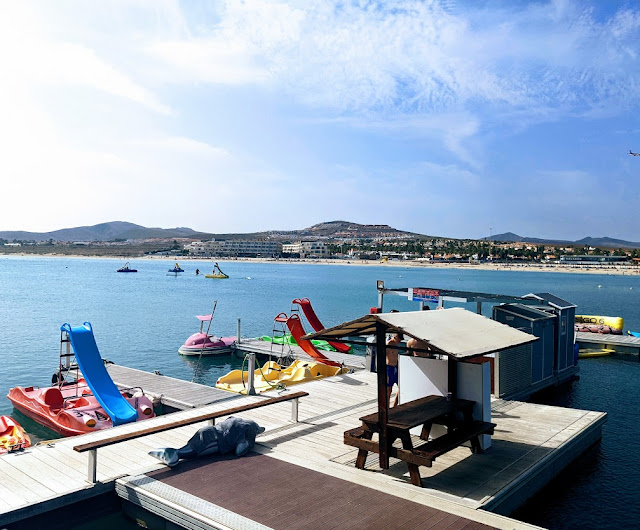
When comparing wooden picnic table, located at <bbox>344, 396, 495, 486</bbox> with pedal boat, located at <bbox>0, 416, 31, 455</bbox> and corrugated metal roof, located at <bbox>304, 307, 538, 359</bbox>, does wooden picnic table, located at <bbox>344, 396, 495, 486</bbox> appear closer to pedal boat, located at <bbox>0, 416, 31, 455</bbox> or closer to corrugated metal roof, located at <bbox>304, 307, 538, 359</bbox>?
corrugated metal roof, located at <bbox>304, 307, 538, 359</bbox>

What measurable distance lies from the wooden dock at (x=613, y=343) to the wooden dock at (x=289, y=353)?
12.2 metres

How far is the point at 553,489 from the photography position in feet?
31.4

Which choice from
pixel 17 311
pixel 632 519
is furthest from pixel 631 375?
pixel 17 311

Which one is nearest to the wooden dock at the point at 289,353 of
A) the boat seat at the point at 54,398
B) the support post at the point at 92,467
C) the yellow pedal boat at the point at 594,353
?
the boat seat at the point at 54,398

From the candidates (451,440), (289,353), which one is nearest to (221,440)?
(451,440)

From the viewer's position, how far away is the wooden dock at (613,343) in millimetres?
26375

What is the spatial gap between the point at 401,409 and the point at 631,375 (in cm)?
1721

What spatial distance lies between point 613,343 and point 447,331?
22.5m

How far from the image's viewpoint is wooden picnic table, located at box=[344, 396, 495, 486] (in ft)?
24.9

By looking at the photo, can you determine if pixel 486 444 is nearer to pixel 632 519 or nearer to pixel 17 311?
pixel 632 519

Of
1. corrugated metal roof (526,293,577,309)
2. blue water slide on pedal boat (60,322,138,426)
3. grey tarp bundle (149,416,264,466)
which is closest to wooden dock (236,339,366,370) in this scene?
corrugated metal roof (526,293,577,309)

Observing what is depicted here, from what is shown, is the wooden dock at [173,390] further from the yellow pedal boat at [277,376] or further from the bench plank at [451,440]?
the bench plank at [451,440]

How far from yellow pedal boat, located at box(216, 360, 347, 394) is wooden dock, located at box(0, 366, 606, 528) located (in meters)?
4.50

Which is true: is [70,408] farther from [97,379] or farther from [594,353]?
[594,353]
